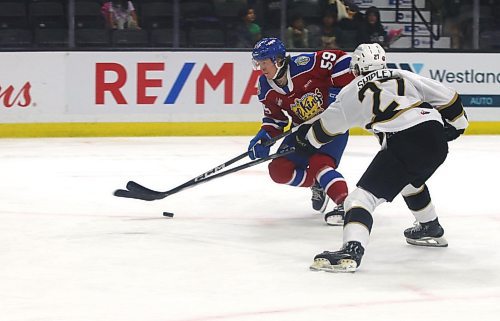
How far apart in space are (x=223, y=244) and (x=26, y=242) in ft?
2.55

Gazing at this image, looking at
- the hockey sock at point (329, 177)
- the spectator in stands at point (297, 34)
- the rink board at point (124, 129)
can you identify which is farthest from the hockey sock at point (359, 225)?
the spectator in stands at point (297, 34)

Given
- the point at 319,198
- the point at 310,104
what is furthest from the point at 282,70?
the point at 319,198

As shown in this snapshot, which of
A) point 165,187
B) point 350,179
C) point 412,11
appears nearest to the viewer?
point 165,187

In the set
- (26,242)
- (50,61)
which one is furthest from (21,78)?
(26,242)

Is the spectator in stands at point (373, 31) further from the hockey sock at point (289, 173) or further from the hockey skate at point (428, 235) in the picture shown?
the hockey skate at point (428, 235)

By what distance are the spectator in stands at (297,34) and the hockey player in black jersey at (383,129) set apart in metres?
4.96

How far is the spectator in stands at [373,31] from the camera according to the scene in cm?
882

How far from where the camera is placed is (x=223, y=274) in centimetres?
361

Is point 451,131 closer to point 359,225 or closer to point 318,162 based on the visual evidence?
point 359,225

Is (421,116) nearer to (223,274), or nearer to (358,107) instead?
(358,107)

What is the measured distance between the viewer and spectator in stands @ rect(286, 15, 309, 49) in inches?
341

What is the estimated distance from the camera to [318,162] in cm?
450

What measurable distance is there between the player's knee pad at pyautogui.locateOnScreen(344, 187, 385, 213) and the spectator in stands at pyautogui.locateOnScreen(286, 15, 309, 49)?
510cm

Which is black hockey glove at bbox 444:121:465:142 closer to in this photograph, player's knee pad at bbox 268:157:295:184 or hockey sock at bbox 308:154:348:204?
hockey sock at bbox 308:154:348:204
